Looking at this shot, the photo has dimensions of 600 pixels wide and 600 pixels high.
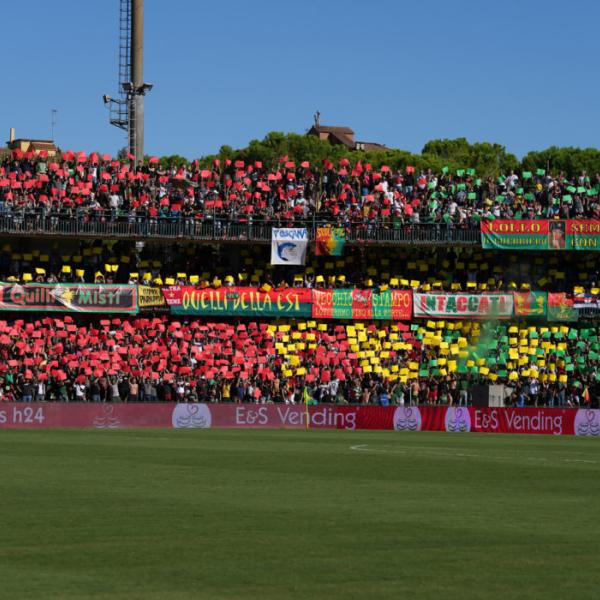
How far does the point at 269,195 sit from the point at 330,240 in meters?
4.89

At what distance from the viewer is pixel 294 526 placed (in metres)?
17.4

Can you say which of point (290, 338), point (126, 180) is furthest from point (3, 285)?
point (290, 338)

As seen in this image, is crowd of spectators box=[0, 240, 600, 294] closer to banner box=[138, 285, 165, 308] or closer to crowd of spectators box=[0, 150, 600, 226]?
banner box=[138, 285, 165, 308]

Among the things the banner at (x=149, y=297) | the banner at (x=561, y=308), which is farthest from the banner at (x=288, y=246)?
the banner at (x=561, y=308)

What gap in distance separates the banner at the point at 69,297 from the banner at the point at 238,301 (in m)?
2.15

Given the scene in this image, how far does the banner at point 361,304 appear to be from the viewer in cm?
6325

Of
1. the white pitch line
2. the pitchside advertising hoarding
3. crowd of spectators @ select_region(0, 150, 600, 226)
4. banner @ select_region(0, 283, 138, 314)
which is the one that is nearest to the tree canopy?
crowd of spectators @ select_region(0, 150, 600, 226)

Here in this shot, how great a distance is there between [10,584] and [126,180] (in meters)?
53.3

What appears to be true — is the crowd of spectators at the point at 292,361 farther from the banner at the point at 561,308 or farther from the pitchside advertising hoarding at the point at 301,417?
the pitchside advertising hoarding at the point at 301,417

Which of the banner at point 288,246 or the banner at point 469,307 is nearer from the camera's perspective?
the banner at point 288,246

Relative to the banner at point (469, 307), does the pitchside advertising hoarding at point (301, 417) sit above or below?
below

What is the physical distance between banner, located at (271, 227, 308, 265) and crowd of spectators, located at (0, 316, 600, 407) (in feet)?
10.5

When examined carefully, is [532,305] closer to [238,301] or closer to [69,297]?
[238,301]

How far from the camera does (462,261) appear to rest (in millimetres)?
67812
